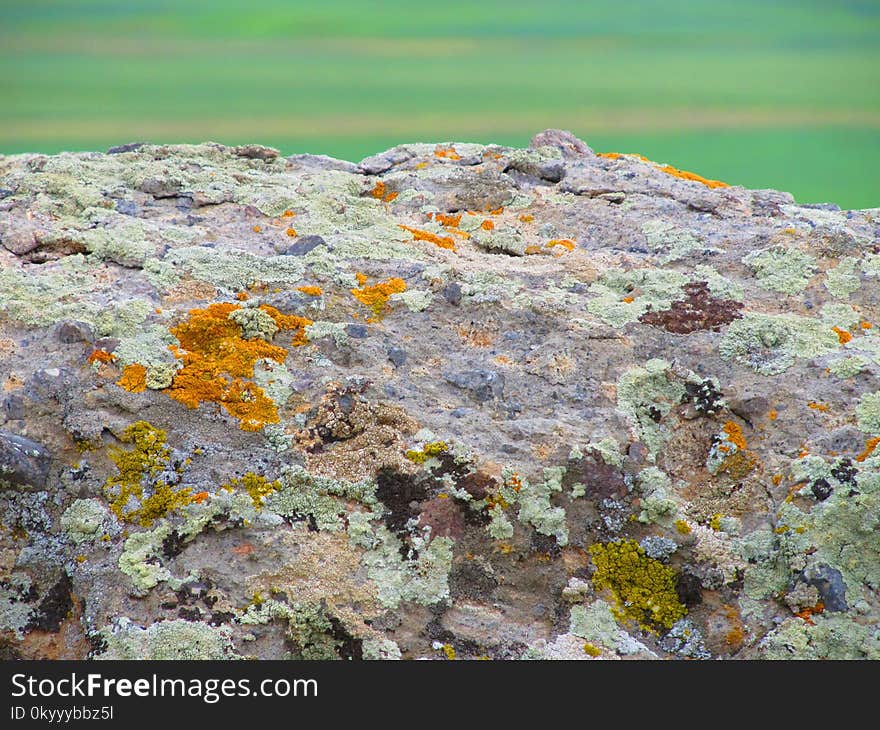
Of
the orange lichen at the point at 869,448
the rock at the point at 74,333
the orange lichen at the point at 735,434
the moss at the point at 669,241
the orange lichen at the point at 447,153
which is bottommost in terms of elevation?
the orange lichen at the point at 869,448

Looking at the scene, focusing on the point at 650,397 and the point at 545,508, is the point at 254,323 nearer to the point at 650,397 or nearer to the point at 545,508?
the point at 545,508

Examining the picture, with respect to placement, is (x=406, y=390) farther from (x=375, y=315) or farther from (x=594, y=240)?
(x=594, y=240)

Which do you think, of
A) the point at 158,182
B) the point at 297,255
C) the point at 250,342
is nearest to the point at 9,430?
the point at 250,342

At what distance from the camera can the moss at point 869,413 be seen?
6694 millimetres

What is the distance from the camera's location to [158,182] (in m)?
9.66

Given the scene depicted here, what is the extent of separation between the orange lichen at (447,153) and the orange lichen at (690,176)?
2271 mm

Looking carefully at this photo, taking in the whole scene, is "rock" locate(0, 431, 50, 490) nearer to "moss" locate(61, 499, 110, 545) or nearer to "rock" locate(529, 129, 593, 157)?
"moss" locate(61, 499, 110, 545)

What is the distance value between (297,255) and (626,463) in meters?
3.40

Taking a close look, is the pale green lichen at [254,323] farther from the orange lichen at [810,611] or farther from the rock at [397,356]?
the orange lichen at [810,611]

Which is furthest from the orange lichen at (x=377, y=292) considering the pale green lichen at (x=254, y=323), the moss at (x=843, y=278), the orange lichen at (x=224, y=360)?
the moss at (x=843, y=278)

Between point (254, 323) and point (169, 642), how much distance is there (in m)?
2.50

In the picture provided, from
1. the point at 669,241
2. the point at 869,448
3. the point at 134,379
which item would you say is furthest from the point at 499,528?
the point at 669,241

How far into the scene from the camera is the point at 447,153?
35.8 feet

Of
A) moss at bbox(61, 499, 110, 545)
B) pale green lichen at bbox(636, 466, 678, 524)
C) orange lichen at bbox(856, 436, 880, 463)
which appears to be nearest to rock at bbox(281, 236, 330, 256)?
moss at bbox(61, 499, 110, 545)
